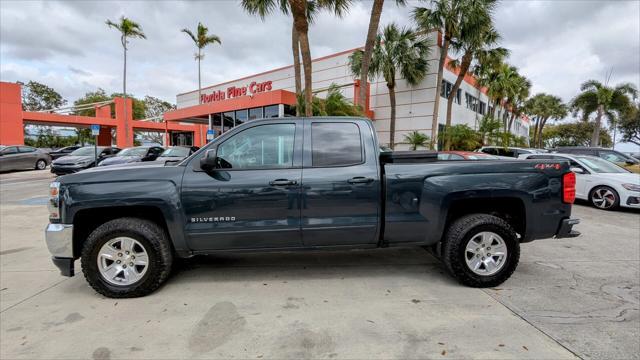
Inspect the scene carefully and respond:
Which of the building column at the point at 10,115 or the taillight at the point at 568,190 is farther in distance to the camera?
the building column at the point at 10,115

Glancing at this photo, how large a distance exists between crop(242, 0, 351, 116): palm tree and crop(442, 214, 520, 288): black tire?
29.0 feet

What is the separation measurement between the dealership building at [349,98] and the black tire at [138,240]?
14.0 meters

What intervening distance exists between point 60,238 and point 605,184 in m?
11.1

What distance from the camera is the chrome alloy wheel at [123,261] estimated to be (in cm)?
341

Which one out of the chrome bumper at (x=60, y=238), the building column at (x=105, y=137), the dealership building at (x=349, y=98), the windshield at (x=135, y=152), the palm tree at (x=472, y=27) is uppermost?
the palm tree at (x=472, y=27)

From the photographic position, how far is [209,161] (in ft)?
10.8

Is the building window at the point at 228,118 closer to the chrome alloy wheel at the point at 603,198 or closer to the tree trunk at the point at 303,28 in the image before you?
the tree trunk at the point at 303,28

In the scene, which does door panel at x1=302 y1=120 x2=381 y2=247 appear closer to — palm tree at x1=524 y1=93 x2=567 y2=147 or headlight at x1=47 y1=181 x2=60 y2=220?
headlight at x1=47 y1=181 x2=60 y2=220

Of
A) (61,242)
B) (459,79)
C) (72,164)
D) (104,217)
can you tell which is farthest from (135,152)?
(459,79)

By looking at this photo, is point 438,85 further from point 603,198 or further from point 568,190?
point 568,190

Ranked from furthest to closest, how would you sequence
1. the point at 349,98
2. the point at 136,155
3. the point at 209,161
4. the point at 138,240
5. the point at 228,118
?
the point at 228,118
the point at 349,98
the point at 136,155
the point at 138,240
the point at 209,161

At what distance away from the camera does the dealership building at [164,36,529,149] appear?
18438 mm

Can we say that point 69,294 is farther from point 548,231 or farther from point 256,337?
point 548,231

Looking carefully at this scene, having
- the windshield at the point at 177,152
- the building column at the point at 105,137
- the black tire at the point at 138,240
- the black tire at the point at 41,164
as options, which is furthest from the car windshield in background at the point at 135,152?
the building column at the point at 105,137
